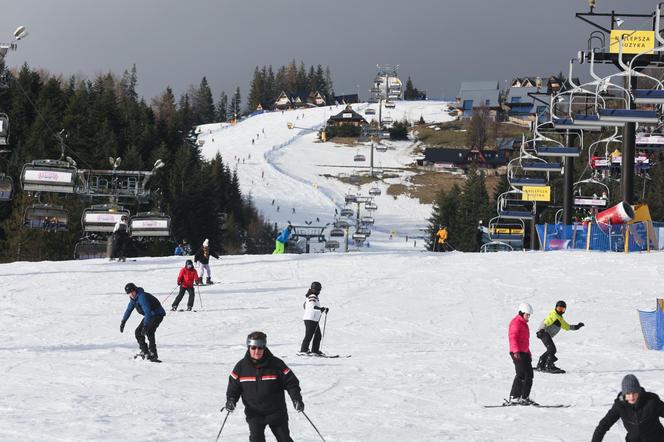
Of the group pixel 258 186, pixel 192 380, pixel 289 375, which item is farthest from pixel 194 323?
pixel 258 186

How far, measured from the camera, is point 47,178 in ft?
117

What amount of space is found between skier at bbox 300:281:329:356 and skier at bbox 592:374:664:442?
27.5 feet

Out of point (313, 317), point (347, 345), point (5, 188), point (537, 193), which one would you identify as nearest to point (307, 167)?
point (537, 193)

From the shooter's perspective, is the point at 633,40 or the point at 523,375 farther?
the point at 633,40

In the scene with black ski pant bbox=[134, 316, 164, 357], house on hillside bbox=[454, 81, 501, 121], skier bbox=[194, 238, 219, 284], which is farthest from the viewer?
house on hillside bbox=[454, 81, 501, 121]

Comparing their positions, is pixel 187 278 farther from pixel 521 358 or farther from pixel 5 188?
pixel 5 188

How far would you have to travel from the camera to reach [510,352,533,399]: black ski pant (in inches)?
475

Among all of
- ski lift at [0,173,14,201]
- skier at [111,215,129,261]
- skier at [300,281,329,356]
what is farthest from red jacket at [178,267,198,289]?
ski lift at [0,173,14,201]

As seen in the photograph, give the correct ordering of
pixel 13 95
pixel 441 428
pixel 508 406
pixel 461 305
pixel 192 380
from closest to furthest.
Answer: pixel 441 428 → pixel 508 406 → pixel 192 380 → pixel 461 305 → pixel 13 95

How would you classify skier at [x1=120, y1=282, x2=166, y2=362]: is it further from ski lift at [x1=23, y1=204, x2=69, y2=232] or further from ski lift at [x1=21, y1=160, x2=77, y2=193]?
ski lift at [x1=23, y1=204, x2=69, y2=232]

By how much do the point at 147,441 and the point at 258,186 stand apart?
98.9 m

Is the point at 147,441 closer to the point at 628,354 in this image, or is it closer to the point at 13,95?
the point at 628,354

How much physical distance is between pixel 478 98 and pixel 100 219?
13383 cm

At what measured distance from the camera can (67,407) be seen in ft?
36.9
